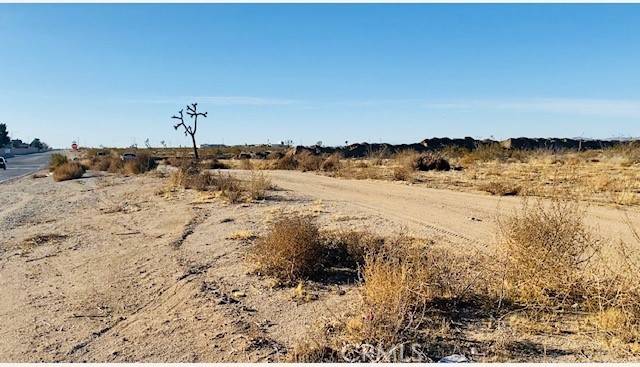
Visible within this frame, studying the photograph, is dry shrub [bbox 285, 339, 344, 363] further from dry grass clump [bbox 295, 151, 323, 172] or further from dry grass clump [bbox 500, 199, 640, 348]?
dry grass clump [bbox 295, 151, 323, 172]

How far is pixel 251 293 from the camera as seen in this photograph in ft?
23.9

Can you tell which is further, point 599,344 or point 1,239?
point 1,239

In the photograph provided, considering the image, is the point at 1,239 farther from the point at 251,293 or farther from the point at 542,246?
the point at 542,246

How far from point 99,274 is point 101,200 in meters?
14.2

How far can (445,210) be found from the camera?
1383cm

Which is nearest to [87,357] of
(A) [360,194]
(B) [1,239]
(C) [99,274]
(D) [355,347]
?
(D) [355,347]

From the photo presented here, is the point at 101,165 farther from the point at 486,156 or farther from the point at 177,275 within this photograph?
the point at 177,275

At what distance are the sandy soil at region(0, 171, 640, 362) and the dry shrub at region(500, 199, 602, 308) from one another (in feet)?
3.83

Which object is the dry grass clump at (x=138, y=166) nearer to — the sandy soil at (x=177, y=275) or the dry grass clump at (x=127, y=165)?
the dry grass clump at (x=127, y=165)

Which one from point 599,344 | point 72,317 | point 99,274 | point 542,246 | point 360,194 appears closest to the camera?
point 599,344

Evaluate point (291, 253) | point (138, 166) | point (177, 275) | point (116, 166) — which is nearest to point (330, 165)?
point (138, 166)

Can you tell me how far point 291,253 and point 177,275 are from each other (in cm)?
203

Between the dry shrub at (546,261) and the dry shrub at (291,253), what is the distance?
2.61 meters

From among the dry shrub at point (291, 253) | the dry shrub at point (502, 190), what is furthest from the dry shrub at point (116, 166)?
the dry shrub at point (291, 253)
